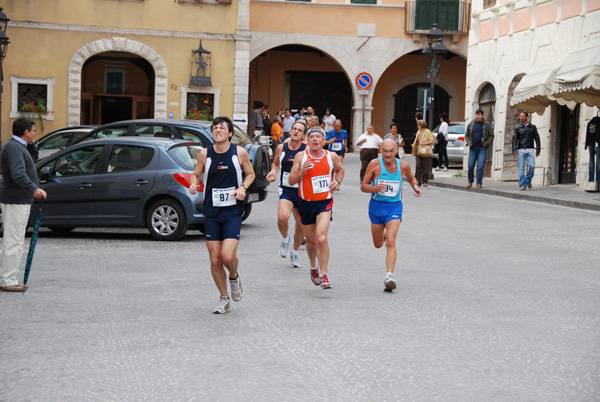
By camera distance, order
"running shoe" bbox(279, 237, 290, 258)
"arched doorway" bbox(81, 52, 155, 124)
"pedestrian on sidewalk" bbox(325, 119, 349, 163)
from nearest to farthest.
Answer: "running shoe" bbox(279, 237, 290, 258)
"pedestrian on sidewalk" bbox(325, 119, 349, 163)
"arched doorway" bbox(81, 52, 155, 124)

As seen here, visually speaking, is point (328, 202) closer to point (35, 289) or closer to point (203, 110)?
point (35, 289)

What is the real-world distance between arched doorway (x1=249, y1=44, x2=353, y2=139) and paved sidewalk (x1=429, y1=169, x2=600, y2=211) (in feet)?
53.2

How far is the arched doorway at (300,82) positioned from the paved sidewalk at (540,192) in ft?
53.2

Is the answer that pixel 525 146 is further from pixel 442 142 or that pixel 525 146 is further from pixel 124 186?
pixel 124 186

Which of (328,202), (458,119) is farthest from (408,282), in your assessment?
(458,119)

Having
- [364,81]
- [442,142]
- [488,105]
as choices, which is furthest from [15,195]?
[364,81]

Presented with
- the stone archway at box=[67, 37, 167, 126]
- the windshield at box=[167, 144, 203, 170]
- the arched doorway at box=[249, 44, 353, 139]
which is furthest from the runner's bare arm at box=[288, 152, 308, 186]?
the arched doorway at box=[249, 44, 353, 139]

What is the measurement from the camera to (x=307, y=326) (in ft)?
26.2

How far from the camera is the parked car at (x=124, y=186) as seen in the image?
14391mm

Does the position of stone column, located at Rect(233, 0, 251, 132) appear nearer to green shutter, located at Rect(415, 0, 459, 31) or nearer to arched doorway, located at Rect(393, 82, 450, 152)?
green shutter, located at Rect(415, 0, 459, 31)

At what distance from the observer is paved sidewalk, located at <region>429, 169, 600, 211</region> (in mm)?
21094

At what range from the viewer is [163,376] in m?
6.27

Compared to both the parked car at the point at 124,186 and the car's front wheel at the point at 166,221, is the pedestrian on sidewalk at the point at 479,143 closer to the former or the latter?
the parked car at the point at 124,186

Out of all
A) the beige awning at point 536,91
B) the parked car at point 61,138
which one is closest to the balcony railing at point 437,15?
the beige awning at point 536,91
